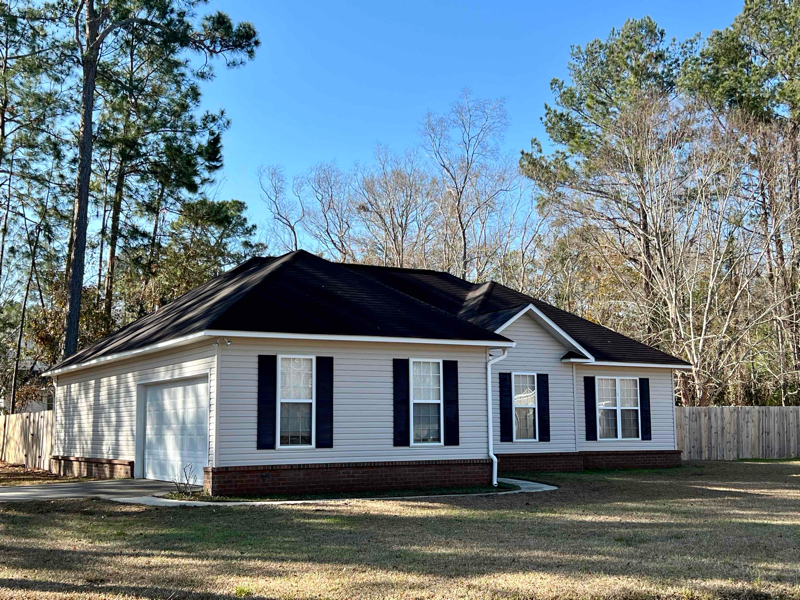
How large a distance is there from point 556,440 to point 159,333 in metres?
10.2

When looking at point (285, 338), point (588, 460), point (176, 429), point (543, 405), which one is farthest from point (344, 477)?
point (588, 460)

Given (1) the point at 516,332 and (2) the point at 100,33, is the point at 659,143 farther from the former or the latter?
(2) the point at 100,33

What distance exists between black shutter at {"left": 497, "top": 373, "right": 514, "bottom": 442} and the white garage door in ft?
25.3

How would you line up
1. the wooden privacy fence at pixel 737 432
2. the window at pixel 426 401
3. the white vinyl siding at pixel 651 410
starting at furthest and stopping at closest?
the wooden privacy fence at pixel 737 432
the white vinyl siding at pixel 651 410
the window at pixel 426 401

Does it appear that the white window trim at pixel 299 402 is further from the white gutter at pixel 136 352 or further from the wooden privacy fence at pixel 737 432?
the wooden privacy fence at pixel 737 432

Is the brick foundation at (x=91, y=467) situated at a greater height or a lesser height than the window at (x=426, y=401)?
lesser

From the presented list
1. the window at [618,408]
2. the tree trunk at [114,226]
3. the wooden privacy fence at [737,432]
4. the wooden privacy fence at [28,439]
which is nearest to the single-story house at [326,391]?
the window at [618,408]

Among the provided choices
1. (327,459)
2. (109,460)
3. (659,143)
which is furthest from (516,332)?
(659,143)

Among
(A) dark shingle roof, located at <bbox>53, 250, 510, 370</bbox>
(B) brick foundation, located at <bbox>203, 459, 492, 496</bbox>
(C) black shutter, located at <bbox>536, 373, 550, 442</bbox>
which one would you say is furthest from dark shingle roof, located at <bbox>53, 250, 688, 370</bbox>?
(B) brick foundation, located at <bbox>203, 459, 492, 496</bbox>

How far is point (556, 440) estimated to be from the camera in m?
20.7

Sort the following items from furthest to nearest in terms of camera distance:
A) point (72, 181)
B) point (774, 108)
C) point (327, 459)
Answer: point (774, 108) < point (72, 181) < point (327, 459)

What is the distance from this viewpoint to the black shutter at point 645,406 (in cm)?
2231

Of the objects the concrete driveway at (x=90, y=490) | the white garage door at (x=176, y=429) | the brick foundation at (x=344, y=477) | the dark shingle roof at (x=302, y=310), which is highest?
the dark shingle roof at (x=302, y=310)

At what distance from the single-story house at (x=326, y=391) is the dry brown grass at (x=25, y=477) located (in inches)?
25.3
